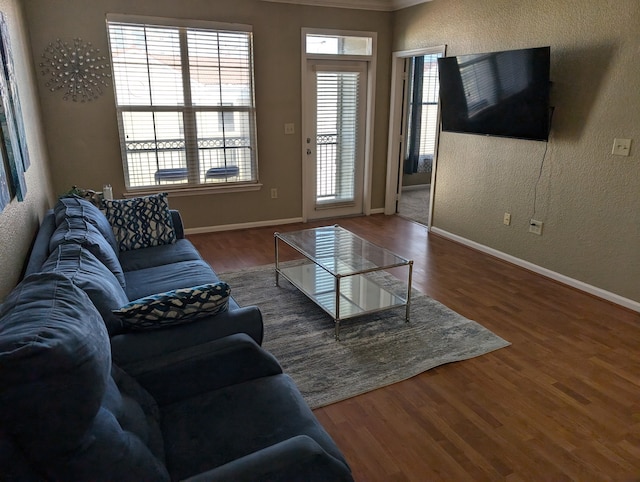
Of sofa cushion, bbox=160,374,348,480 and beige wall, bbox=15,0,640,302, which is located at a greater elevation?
beige wall, bbox=15,0,640,302

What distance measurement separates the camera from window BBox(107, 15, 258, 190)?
4.47m

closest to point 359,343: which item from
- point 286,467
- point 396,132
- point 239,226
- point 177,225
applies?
point 286,467

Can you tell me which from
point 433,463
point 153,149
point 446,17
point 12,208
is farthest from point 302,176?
point 433,463

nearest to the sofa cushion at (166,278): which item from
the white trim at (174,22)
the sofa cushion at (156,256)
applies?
the sofa cushion at (156,256)

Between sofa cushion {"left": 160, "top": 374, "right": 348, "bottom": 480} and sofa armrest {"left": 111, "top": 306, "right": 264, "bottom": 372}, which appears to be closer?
sofa cushion {"left": 160, "top": 374, "right": 348, "bottom": 480}

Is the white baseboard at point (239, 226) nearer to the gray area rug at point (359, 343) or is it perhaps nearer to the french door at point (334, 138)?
the french door at point (334, 138)

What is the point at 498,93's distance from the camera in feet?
12.8

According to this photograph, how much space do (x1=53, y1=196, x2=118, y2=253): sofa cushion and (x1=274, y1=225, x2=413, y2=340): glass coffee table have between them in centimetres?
133

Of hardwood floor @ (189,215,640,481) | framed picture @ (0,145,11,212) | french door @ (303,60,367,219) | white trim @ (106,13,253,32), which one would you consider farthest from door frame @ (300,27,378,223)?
framed picture @ (0,145,11,212)

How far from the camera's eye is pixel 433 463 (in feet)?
6.37

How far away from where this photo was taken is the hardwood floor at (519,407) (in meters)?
1.94

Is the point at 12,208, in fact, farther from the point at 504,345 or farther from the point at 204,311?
the point at 504,345

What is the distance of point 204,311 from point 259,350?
30cm

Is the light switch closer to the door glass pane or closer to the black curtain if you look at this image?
the door glass pane
